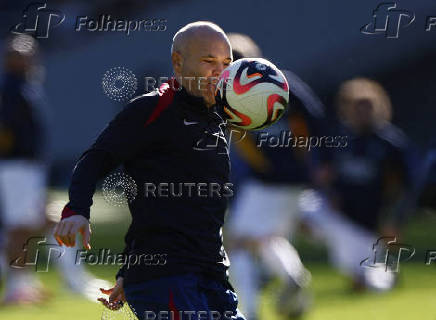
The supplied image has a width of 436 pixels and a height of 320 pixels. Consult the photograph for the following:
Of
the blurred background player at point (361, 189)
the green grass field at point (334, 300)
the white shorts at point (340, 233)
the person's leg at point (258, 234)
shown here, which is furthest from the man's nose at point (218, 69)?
the white shorts at point (340, 233)

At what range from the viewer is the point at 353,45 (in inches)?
859

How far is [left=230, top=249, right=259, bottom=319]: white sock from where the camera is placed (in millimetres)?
8375

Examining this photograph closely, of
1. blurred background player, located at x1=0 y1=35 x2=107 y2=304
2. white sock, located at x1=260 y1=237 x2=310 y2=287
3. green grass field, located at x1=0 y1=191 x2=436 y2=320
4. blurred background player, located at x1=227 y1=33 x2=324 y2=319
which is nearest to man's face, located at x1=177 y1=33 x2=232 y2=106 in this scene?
blurred background player, located at x1=227 y1=33 x2=324 y2=319

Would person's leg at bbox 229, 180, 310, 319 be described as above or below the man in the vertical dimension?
above

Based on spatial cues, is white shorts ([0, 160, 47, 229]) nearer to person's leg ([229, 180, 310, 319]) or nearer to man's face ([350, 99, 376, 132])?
person's leg ([229, 180, 310, 319])

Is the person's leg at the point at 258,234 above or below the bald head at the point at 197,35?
above

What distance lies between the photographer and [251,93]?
4.73 metres

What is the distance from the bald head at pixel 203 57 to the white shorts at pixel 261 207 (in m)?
3.83

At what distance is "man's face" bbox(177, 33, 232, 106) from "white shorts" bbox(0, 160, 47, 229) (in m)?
5.49

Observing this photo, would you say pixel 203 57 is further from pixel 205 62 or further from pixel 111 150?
pixel 111 150

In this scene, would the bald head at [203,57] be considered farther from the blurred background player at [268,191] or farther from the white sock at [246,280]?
the white sock at [246,280]

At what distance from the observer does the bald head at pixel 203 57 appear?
478cm

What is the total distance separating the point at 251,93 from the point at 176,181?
1.83 ft

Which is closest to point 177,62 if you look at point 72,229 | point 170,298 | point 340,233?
point 72,229
